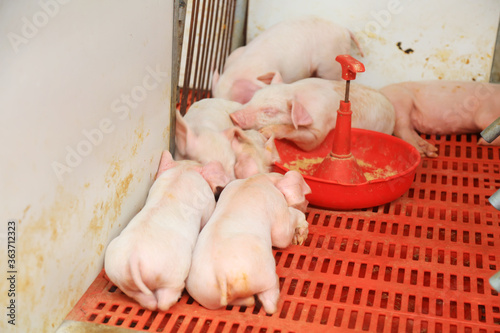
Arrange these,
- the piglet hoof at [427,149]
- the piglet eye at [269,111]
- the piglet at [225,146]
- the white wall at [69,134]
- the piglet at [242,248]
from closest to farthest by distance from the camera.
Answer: the white wall at [69,134]
the piglet at [242,248]
the piglet at [225,146]
the piglet eye at [269,111]
the piglet hoof at [427,149]

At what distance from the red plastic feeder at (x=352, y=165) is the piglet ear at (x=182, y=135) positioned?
1.26 feet

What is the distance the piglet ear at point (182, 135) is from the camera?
8.94 feet

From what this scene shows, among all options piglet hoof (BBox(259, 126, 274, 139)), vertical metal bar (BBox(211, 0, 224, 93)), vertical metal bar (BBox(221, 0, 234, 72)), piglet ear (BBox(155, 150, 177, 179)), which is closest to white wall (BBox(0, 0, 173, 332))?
piglet ear (BBox(155, 150, 177, 179))

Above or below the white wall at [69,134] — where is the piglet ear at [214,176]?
below

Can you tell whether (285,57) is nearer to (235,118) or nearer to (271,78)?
(271,78)

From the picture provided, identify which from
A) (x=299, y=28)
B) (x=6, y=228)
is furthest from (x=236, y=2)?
(x=6, y=228)

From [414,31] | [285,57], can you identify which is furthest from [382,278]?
[414,31]

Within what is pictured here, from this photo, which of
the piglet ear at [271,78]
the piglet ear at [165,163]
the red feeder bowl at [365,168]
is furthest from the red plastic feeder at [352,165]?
the piglet ear at [165,163]

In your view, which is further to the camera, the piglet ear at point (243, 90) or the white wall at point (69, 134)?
the piglet ear at point (243, 90)

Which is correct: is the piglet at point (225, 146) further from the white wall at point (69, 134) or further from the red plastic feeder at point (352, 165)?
the white wall at point (69, 134)

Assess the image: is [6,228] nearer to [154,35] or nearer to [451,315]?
[154,35]

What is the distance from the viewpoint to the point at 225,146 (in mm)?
2725

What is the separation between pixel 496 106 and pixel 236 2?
1502 mm

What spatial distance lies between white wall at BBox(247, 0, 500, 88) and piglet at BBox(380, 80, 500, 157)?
7.1 inches
